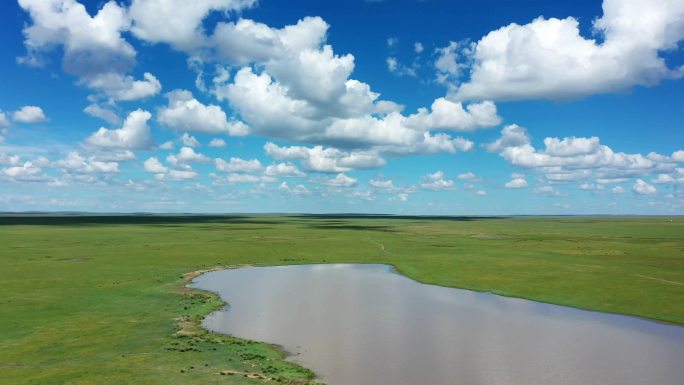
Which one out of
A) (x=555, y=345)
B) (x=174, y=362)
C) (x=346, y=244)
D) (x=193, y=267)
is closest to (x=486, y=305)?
(x=555, y=345)

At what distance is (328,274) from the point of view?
70.8 meters

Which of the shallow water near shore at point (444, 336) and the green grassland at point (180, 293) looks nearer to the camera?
the shallow water near shore at point (444, 336)

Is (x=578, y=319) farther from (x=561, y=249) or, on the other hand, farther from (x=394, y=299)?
(x=561, y=249)

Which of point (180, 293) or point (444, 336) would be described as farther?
point (180, 293)

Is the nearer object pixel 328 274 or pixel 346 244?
pixel 328 274

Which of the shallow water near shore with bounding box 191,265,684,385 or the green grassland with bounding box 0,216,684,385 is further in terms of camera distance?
the green grassland with bounding box 0,216,684,385

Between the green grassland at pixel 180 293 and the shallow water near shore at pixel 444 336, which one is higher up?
A: the green grassland at pixel 180 293

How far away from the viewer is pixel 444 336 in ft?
119

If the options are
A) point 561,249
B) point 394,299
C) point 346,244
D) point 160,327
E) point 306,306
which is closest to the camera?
point 160,327

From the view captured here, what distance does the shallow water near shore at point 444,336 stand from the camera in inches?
1114

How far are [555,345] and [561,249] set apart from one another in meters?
74.6

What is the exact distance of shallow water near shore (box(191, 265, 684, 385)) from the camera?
92.8ft

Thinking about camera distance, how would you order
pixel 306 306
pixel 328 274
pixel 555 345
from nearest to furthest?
pixel 555 345 < pixel 306 306 < pixel 328 274

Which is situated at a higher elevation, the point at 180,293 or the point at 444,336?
the point at 180,293
